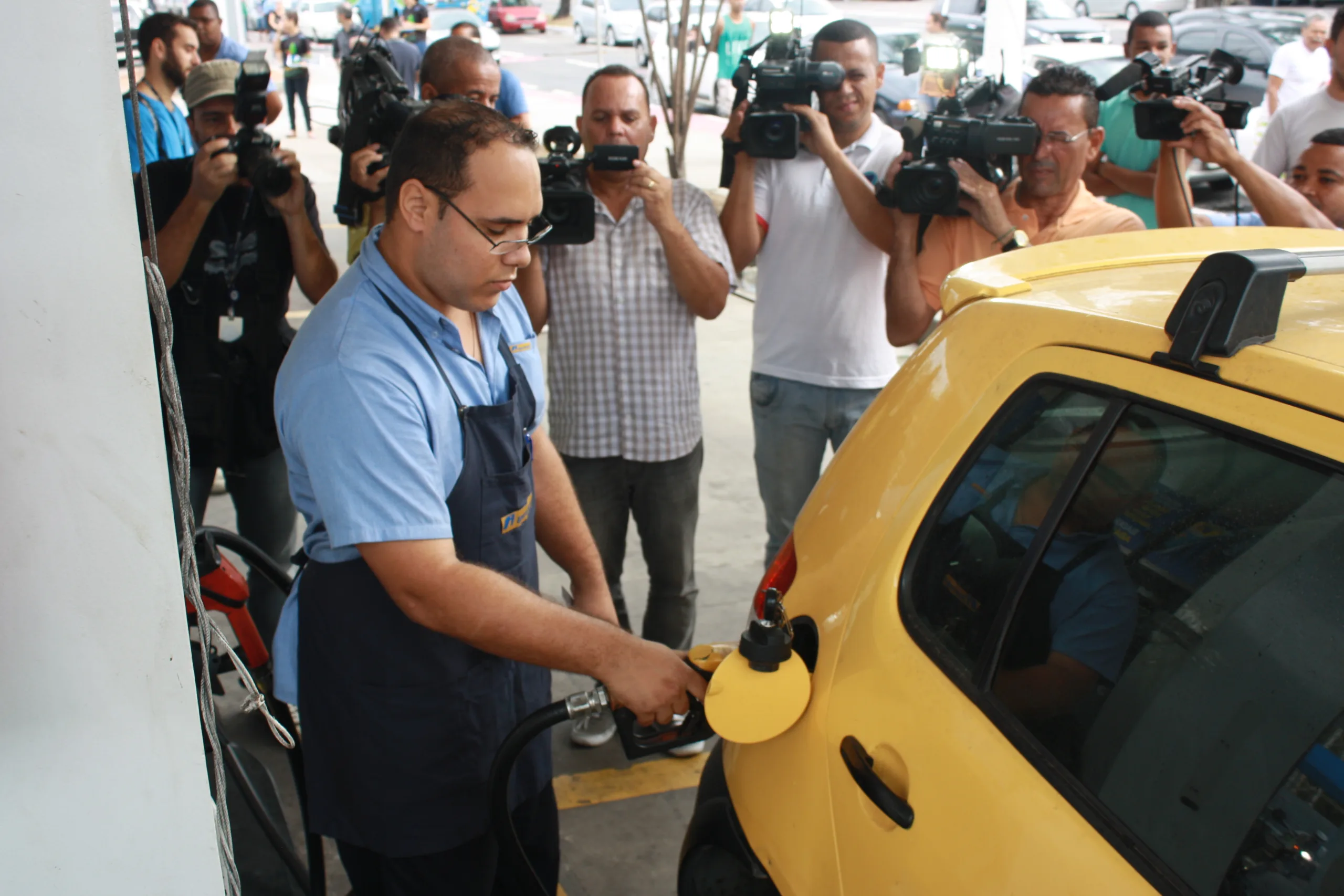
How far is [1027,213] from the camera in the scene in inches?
126

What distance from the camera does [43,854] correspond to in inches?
45.6

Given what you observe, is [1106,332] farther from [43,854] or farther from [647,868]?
[647,868]

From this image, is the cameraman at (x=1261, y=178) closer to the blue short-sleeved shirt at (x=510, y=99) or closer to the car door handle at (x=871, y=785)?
the car door handle at (x=871, y=785)

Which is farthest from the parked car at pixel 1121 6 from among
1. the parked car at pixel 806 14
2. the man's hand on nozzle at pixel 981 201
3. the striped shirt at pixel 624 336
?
the striped shirt at pixel 624 336

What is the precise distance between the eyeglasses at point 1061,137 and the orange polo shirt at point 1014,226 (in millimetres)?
136

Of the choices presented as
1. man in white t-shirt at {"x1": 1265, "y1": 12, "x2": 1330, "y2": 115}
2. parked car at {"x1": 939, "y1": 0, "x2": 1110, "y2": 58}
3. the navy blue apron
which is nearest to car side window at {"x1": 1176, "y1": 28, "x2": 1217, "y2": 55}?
parked car at {"x1": 939, "y1": 0, "x2": 1110, "y2": 58}

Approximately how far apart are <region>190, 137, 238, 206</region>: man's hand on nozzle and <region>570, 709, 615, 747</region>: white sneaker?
5.92 ft

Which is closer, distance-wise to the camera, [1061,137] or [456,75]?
[1061,137]

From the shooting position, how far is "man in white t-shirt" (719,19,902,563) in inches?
136

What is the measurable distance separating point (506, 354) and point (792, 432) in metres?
1.55

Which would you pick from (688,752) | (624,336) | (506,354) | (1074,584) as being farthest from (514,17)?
(1074,584)

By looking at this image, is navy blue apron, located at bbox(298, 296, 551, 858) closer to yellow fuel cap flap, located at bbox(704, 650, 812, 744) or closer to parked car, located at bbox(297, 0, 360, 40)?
yellow fuel cap flap, located at bbox(704, 650, 812, 744)

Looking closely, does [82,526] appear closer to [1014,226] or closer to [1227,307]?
[1227,307]

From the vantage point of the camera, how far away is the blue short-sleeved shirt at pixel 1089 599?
4.16 feet
